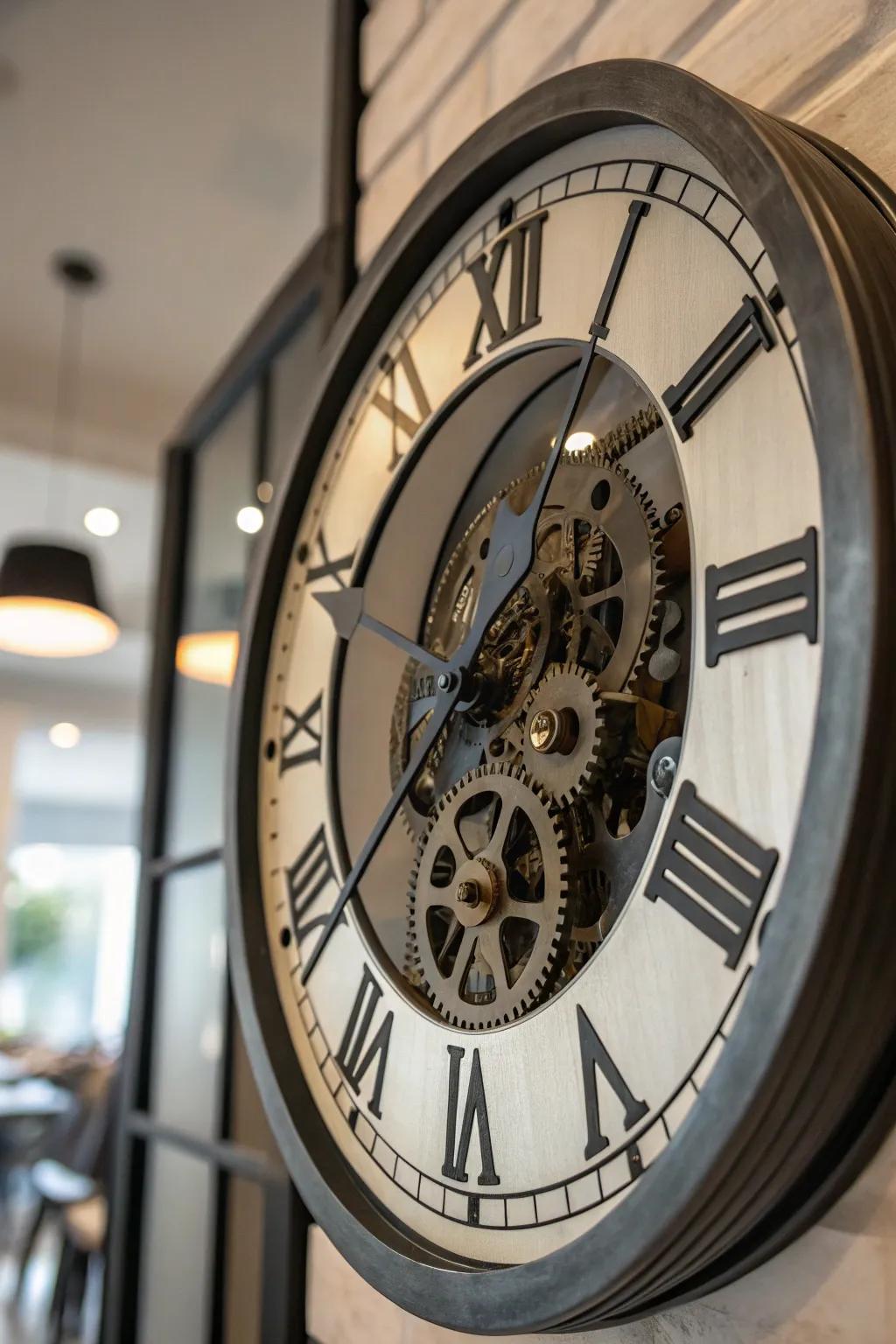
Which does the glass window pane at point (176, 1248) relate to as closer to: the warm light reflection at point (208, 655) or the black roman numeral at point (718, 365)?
the warm light reflection at point (208, 655)

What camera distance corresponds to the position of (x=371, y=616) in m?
0.78

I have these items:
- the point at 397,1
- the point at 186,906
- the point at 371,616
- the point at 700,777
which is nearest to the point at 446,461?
the point at 371,616

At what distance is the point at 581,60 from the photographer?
748 millimetres

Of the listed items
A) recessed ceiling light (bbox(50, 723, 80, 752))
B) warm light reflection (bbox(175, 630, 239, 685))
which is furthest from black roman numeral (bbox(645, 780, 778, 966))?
recessed ceiling light (bbox(50, 723, 80, 752))

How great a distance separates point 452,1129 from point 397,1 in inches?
40.8

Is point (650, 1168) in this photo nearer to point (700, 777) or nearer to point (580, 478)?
point (700, 777)

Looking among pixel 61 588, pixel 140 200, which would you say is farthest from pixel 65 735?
pixel 140 200

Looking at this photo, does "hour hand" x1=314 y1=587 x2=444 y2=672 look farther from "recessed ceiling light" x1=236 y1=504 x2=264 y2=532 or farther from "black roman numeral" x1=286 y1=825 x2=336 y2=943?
"recessed ceiling light" x1=236 y1=504 x2=264 y2=532

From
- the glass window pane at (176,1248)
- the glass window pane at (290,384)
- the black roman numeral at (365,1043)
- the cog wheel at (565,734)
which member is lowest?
the glass window pane at (176,1248)

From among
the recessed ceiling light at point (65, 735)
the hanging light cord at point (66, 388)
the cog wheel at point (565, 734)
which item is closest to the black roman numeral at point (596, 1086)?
the cog wheel at point (565, 734)

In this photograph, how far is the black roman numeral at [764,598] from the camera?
1.41 ft

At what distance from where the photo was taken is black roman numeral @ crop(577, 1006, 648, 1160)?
0.48 m

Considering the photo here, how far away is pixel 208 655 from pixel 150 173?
5.12 ft

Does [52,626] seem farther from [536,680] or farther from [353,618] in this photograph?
[536,680]
